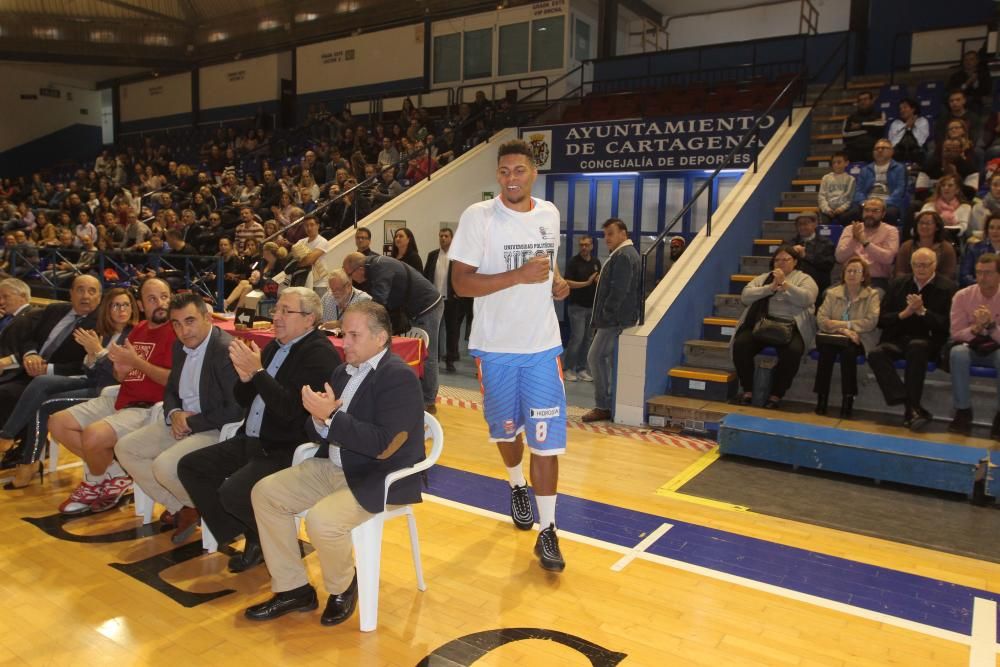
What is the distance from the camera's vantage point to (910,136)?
847 centimetres

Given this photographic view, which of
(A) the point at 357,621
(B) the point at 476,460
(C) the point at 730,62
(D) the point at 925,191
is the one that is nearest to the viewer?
(A) the point at 357,621

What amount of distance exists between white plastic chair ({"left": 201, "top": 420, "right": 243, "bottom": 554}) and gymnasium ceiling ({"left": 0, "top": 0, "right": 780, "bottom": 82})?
1696 cm

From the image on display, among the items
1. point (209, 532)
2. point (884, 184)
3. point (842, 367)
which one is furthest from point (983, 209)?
point (209, 532)

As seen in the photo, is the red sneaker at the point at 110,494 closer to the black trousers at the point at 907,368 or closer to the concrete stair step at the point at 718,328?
the concrete stair step at the point at 718,328

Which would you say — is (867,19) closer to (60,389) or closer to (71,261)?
(60,389)

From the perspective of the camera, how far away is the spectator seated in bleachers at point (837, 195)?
7633 mm

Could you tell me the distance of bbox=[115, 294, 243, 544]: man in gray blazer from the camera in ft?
12.4

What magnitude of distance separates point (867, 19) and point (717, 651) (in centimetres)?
1355

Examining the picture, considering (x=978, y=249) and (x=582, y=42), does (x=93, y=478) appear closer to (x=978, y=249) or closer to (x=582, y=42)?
(x=978, y=249)

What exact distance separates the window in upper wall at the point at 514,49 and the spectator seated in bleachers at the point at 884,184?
9534mm

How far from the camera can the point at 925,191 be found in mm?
7484

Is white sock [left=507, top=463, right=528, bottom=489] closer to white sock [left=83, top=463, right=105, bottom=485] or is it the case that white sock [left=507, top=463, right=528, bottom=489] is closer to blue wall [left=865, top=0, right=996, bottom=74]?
white sock [left=83, top=463, right=105, bottom=485]

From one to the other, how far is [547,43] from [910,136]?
8.84 meters

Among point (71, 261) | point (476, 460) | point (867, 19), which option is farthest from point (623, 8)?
point (476, 460)
